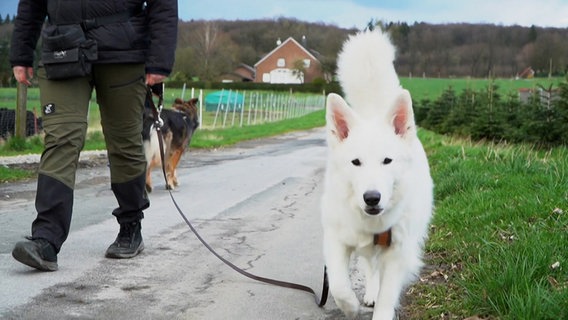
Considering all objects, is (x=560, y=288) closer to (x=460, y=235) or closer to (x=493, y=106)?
(x=460, y=235)

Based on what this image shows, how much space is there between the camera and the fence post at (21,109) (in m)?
12.6

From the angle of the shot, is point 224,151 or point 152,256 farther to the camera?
point 224,151

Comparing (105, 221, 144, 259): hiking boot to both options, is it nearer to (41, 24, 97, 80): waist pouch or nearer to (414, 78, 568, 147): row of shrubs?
(41, 24, 97, 80): waist pouch

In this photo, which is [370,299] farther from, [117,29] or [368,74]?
[117,29]

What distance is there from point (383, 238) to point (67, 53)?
249 centimetres

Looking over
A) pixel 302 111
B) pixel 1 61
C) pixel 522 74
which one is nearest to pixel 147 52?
pixel 1 61

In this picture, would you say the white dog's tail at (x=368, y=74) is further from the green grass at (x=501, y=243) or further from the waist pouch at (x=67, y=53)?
the waist pouch at (x=67, y=53)

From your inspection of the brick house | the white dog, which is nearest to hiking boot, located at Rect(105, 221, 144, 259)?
the white dog

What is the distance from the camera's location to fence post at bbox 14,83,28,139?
41.4ft

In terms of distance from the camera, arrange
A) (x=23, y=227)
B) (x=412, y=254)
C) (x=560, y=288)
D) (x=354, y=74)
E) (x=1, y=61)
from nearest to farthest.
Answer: (x=560, y=288)
(x=412, y=254)
(x=354, y=74)
(x=23, y=227)
(x=1, y=61)

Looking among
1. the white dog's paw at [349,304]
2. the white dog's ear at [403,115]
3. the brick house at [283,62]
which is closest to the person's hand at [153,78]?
the white dog's ear at [403,115]

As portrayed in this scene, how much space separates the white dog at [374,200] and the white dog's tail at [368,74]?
0.68 metres

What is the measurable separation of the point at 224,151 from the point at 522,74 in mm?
14045

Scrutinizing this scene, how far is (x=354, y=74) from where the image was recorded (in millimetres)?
4441
